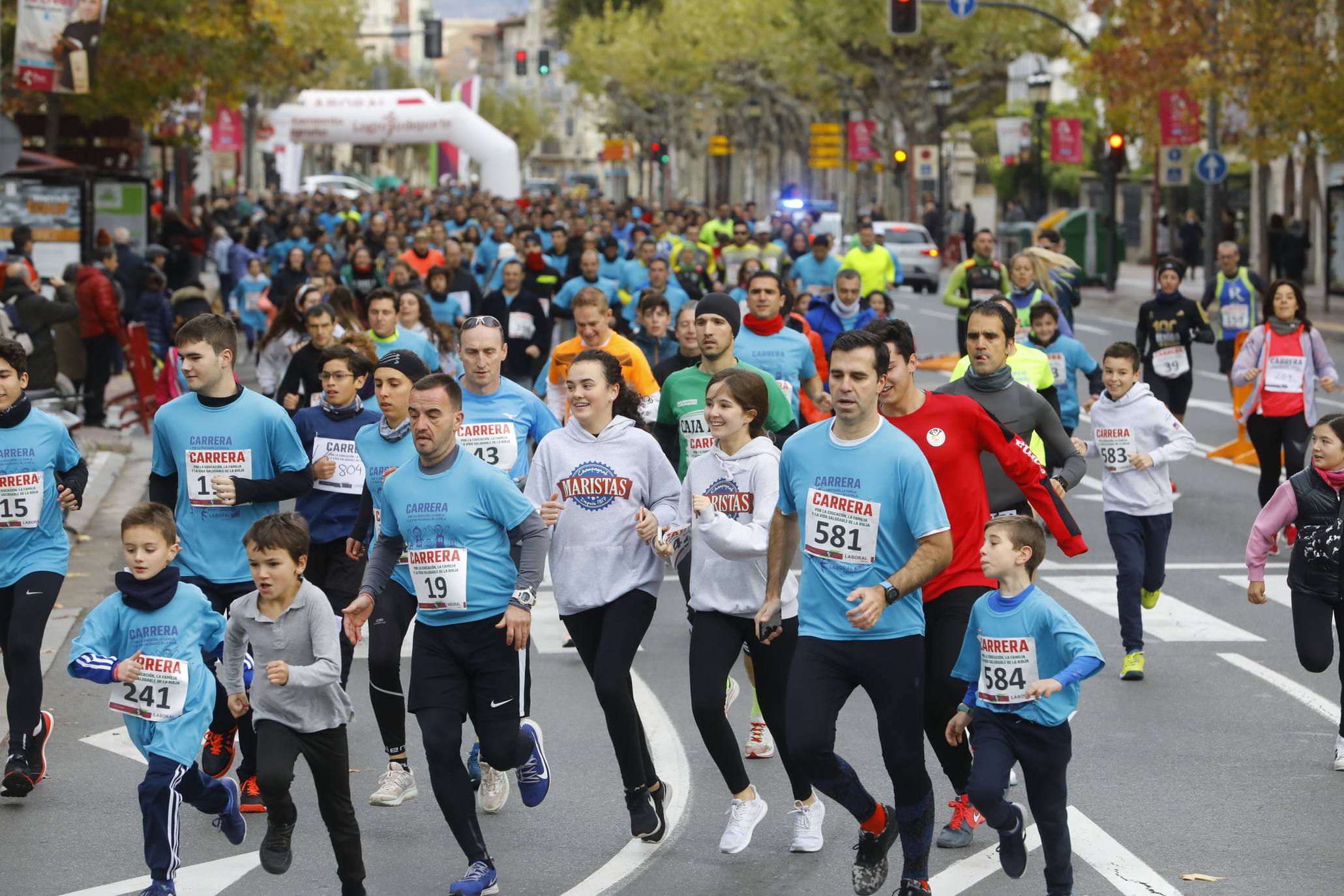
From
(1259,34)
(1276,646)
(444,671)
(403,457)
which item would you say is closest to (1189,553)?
(1276,646)


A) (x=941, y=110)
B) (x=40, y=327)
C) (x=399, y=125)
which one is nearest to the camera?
(x=40, y=327)

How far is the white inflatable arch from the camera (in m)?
67.7

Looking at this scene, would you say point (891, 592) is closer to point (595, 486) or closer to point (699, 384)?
point (595, 486)

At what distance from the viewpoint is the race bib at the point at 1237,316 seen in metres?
19.4

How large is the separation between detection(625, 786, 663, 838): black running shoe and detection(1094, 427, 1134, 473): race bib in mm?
3853

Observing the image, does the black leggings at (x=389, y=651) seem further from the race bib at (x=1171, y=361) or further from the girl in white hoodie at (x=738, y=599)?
the race bib at (x=1171, y=361)

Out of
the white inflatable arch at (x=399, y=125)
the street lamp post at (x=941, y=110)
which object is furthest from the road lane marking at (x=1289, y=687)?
the white inflatable arch at (x=399, y=125)

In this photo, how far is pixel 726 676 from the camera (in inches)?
273

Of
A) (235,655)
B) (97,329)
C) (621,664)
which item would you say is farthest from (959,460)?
(97,329)

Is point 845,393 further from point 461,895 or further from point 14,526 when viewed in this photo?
point 14,526

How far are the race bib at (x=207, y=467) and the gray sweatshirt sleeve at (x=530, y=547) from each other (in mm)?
1421

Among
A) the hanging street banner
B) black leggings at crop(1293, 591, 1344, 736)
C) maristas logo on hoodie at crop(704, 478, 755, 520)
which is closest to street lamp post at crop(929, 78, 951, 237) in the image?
the hanging street banner

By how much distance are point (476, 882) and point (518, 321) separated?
36.9ft

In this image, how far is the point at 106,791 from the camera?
8.07 meters
